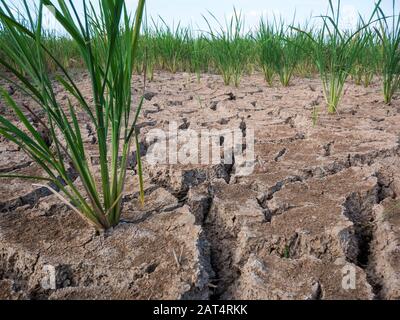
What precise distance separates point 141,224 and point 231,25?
238 centimetres

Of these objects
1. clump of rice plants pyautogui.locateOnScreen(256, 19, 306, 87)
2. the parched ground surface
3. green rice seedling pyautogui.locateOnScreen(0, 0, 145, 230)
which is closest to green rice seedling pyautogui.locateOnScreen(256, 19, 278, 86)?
clump of rice plants pyautogui.locateOnScreen(256, 19, 306, 87)

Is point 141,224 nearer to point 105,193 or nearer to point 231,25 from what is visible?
point 105,193

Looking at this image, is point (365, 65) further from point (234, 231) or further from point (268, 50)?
point (234, 231)

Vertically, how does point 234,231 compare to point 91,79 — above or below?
below

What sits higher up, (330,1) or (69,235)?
(330,1)

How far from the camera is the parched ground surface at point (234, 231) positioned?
0.98 meters

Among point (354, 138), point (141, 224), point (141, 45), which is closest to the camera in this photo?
point (141, 224)

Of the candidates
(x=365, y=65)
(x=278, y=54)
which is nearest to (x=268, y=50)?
(x=278, y=54)

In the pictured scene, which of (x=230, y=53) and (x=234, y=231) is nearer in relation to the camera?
(x=234, y=231)

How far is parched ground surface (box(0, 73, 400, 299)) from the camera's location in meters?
0.98

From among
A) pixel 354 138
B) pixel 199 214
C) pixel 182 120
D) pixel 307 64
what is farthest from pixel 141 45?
pixel 199 214

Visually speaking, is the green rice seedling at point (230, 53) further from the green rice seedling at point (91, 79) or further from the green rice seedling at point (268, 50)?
the green rice seedling at point (91, 79)

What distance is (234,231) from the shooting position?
121 centimetres

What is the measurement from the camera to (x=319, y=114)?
230 centimetres
